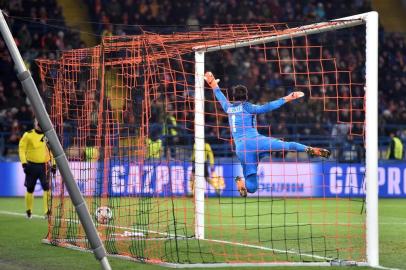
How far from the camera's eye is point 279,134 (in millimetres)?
28922

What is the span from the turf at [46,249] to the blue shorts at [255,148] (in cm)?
183

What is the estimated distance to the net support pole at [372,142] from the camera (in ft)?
35.7

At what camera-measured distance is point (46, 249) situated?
12680 millimetres

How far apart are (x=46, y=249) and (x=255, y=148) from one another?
3.54m

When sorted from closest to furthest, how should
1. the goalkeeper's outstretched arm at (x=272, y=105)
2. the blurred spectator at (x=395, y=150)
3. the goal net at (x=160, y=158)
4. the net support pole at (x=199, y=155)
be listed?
1. the goal net at (x=160, y=158)
2. the goalkeeper's outstretched arm at (x=272, y=105)
3. the net support pole at (x=199, y=155)
4. the blurred spectator at (x=395, y=150)

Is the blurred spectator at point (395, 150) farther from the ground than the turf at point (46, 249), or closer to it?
farther from the ground

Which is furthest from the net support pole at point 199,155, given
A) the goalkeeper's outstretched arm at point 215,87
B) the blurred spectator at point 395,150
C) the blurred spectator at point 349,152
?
the blurred spectator at point 395,150

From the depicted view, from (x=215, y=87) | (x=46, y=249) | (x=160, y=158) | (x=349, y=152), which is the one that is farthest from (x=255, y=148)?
(x=349, y=152)

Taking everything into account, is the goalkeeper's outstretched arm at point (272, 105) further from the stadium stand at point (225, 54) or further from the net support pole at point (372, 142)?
the stadium stand at point (225, 54)

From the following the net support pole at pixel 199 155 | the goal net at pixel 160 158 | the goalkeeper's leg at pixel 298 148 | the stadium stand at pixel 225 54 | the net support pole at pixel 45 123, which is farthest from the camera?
the stadium stand at pixel 225 54

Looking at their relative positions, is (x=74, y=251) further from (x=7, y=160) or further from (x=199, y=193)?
(x=7, y=160)

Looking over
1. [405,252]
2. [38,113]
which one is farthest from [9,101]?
[38,113]

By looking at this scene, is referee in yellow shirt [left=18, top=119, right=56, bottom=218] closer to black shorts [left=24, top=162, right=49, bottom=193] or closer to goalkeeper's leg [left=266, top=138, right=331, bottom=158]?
black shorts [left=24, top=162, right=49, bottom=193]

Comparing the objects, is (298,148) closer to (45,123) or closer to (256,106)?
(256,106)
